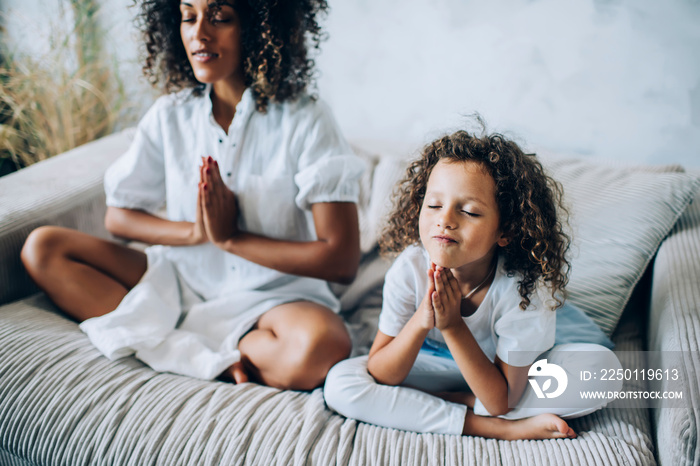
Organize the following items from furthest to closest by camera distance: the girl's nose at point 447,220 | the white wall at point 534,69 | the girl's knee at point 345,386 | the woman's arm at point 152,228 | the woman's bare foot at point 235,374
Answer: the white wall at point 534,69
the woman's arm at point 152,228
the woman's bare foot at point 235,374
the girl's knee at point 345,386
the girl's nose at point 447,220

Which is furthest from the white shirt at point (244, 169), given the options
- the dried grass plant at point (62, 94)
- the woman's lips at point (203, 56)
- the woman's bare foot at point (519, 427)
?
the dried grass plant at point (62, 94)

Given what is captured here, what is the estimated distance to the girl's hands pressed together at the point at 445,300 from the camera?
2.77ft

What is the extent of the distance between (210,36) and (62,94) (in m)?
1.16

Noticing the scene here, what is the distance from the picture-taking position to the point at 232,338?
111 cm

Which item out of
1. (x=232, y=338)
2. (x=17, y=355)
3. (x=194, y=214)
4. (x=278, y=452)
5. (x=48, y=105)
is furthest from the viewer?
(x=48, y=105)

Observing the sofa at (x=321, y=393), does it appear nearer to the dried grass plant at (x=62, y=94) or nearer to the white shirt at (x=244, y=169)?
the white shirt at (x=244, y=169)

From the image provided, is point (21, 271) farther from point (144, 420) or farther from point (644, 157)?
point (644, 157)

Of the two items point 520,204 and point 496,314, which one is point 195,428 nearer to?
point 496,314

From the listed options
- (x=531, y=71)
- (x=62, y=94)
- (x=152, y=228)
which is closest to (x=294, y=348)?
(x=152, y=228)

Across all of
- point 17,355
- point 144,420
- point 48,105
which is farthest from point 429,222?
point 48,105

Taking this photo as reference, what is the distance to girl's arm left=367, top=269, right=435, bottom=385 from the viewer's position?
0.86 metres

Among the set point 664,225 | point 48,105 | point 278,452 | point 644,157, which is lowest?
point 278,452

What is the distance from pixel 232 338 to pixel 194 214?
314 millimetres

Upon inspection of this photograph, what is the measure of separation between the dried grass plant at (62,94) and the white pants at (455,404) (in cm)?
162
